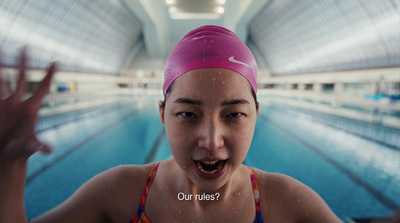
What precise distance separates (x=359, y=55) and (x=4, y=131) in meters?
19.2

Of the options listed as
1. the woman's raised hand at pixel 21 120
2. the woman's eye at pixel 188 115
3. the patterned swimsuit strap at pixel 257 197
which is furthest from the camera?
the patterned swimsuit strap at pixel 257 197

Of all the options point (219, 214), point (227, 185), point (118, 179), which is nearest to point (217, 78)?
point (227, 185)

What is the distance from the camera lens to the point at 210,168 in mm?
797

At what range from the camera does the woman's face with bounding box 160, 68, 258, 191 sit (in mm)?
732

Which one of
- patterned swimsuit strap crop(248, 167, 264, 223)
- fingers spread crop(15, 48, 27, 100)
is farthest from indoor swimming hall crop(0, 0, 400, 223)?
patterned swimsuit strap crop(248, 167, 264, 223)

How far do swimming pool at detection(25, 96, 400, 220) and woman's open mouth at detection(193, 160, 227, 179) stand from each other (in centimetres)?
98

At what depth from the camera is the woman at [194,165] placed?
0.71 m

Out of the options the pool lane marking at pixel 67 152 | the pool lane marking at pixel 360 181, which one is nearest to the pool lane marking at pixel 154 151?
the pool lane marking at pixel 67 152

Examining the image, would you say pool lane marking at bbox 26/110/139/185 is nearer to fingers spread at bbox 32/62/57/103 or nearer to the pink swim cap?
fingers spread at bbox 32/62/57/103

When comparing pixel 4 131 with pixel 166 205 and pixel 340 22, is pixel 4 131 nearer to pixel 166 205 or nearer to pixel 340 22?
pixel 166 205

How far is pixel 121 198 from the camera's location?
1.02 metres

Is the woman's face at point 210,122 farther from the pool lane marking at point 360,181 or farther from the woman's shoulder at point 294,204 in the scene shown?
the pool lane marking at point 360,181

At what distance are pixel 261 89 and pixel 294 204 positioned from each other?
588 millimetres

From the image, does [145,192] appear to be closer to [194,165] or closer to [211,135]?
[194,165]
